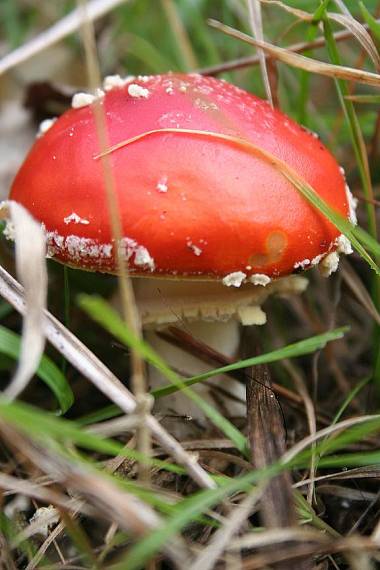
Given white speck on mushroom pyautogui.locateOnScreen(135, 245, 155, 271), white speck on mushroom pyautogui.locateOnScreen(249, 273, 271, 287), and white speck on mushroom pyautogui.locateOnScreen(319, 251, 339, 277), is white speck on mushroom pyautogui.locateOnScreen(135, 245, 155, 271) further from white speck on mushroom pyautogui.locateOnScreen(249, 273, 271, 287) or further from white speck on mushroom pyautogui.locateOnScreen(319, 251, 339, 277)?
white speck on mushroom pyautogui.locateOnScreen(319, 251, 339, 277)

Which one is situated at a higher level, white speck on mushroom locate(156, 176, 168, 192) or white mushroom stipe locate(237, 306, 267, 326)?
white speck on mushroom locate(156, 176, 168, 192)

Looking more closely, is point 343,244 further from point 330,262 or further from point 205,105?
point 205,105

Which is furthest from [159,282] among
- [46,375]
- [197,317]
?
[46,375]

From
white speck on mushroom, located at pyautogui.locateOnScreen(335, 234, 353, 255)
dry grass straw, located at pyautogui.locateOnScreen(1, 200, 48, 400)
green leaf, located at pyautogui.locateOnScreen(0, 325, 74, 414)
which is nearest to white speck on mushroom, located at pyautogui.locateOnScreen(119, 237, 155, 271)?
dry grass straw, located at pyautogui.locateOnScreen(1, 200, 48, 400)

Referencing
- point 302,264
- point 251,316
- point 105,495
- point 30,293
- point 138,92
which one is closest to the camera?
point 105,495

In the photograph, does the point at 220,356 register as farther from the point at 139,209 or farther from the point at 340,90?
the point at 340,90

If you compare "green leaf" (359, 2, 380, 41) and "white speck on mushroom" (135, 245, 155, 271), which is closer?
"white speck on mushroom" (135, 245, 155, 271)

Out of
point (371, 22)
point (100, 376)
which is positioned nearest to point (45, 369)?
point (100, 376)

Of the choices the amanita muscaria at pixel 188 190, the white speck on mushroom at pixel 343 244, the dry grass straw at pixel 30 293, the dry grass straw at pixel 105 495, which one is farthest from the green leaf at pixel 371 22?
the dry grass straw at pixel 105 495
